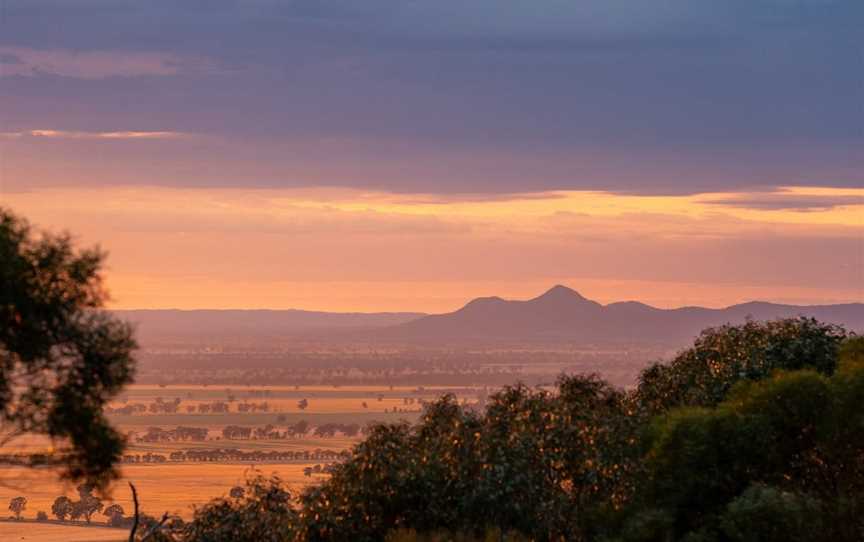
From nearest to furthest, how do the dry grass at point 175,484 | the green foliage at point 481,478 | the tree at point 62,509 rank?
1. the green foliage at point 481,478
2. the tree at point 62,509
3. the dry grass at point 175,484

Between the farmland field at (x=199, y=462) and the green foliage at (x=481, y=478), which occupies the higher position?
the green foliage at (x=481, y=478)

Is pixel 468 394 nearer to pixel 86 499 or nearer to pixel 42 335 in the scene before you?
pixel 86 499

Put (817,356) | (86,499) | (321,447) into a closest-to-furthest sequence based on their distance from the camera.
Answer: (817,356)
(86,499)
(321,447)

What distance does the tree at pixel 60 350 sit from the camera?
71.1ft

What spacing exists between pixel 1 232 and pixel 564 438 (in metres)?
16.3

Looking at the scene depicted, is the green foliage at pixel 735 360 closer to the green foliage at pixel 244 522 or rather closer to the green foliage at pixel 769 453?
the green foliage at pixel 769 453

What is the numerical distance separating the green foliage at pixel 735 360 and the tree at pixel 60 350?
19939 millimetres

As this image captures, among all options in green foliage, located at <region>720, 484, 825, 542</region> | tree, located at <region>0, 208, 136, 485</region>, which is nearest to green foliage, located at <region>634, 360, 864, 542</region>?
green foliage, located at <region>720, 484, 825, 542</region>

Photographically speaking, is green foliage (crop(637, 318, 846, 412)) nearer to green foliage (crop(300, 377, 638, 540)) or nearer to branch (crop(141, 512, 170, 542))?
green foliage (crop(300, 377, 638, 540))

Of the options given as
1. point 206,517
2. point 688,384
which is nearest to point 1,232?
point 206,517

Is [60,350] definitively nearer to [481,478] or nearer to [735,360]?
[481,478]

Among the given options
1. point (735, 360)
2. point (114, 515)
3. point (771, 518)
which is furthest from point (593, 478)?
point (114, 515)

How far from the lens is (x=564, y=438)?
3425 centimetres

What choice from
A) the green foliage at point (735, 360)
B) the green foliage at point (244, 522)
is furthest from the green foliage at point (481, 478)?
the green foliage at point (735, 360)
